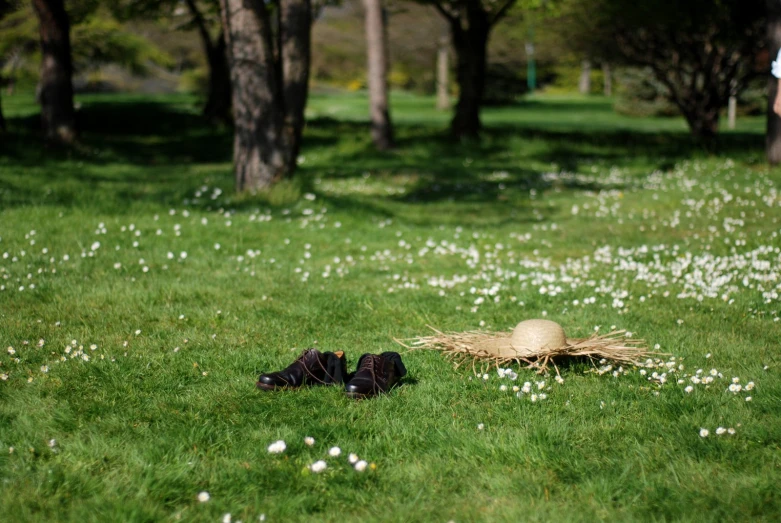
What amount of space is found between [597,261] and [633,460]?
211 inches

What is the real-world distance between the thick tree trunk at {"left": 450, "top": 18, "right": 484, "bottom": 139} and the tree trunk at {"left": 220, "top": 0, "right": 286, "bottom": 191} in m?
10.7

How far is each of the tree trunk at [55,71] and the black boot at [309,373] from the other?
49.2ft

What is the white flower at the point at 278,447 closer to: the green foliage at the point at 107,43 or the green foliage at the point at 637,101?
the green foliage at the point at 107,43

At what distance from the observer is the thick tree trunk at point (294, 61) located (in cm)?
1312

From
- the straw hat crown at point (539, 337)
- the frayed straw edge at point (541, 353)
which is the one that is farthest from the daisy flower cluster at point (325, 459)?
the straw hat crown at point (539, 337)

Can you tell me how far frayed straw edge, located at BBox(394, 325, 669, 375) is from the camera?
496 cm

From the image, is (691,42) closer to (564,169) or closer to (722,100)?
(722,100)

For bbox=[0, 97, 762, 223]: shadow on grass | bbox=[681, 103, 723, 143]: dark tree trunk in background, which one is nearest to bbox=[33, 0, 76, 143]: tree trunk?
bbox=[0, 97, 762, 223]: shadow on grass

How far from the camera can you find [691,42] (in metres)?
20.7

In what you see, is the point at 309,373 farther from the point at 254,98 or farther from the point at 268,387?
the point at 254,98

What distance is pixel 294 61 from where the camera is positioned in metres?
13.7

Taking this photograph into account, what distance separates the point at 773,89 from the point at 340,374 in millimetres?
12960

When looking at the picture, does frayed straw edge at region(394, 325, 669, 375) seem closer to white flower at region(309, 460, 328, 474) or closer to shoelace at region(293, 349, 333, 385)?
shoelace at region(293, 349, 333, 385)

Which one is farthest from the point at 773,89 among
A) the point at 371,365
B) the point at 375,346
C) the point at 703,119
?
the point at 371,365
